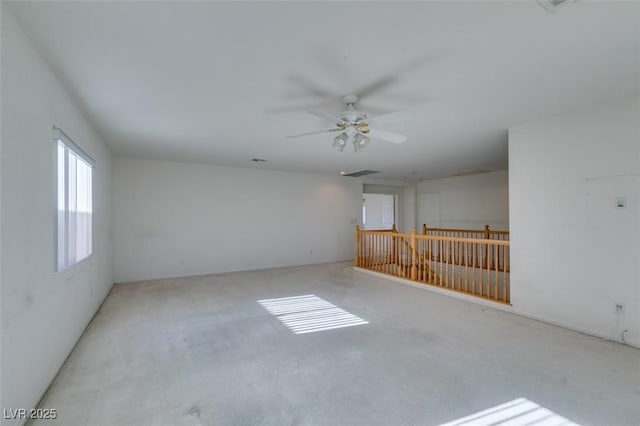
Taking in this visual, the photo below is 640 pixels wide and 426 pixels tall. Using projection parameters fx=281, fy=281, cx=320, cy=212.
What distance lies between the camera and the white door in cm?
917

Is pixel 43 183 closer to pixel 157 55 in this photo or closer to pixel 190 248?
pixel 157 55

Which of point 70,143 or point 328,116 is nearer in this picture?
point 328,116

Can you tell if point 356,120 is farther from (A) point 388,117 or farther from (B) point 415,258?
(B) point 415,258

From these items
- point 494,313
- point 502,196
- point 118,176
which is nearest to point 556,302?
point 494,313

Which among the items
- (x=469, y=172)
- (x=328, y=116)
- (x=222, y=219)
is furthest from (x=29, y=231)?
(x=469, y=172)

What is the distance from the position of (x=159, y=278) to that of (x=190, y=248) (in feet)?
2.78

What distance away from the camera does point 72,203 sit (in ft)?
9.69

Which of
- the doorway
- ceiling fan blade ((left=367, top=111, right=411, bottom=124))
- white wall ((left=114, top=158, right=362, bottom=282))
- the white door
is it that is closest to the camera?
ceiling fan blade ((left=367, top=111, right=411, bottom=124))

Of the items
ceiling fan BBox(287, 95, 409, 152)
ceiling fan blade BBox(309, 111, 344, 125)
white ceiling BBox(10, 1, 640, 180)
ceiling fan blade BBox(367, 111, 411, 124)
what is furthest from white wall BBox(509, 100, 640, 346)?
ceiling fan blade BBox(309, 111, 344, 125)

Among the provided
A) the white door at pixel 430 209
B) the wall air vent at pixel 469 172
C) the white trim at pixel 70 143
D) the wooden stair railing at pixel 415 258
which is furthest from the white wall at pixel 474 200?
the white trim at pixel 70 143

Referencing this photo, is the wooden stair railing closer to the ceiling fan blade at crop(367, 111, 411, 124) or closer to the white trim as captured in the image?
the ceiling fan blade at crop(367, 111, 411, 124)

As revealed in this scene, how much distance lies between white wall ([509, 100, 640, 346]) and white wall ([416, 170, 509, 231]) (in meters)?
4.26

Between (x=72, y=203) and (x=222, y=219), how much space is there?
→ 3708 millimetres

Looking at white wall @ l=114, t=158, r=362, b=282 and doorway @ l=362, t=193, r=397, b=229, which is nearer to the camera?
white wall @ l=114, t=158, r=362, b=282
